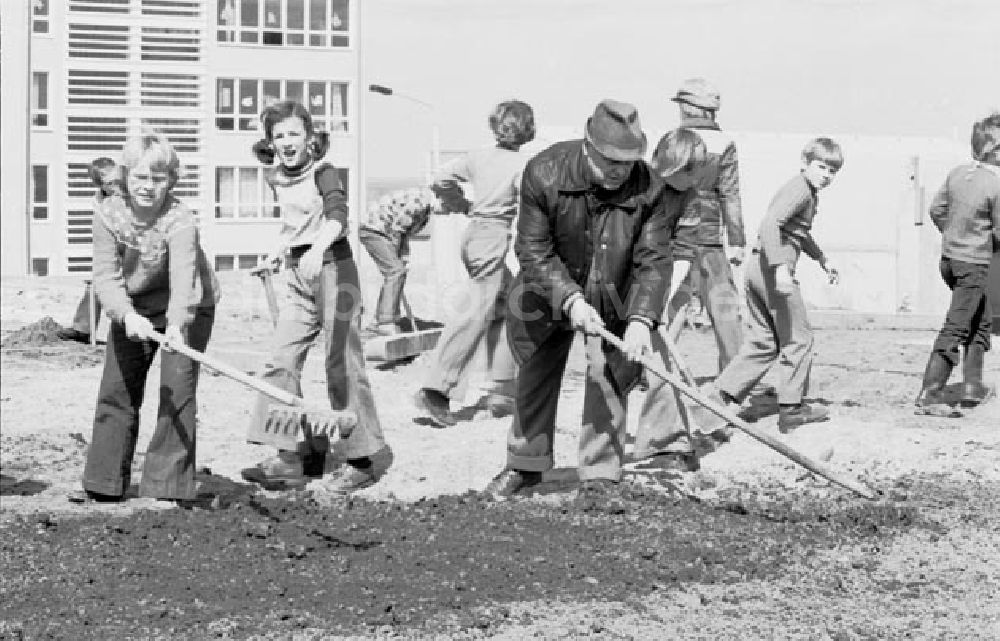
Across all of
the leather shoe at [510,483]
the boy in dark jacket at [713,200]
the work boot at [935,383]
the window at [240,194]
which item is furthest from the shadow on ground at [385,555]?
the window at [240,194]

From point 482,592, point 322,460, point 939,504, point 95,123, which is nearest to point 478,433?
point 322,460

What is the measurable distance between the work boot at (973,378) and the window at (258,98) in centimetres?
4212

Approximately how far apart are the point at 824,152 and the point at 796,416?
5.34ft

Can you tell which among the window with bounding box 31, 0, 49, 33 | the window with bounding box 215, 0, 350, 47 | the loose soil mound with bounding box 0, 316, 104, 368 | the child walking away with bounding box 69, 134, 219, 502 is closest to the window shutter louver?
the window with bounding box 31, 0, 49, 33

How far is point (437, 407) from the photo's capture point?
425 inches

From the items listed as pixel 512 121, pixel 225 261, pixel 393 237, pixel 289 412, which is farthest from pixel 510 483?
pixel 225 261

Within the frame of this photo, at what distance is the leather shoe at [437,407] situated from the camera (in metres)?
10.7

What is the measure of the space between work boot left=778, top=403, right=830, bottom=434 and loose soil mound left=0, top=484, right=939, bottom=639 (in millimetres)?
2135

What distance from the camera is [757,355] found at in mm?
10336

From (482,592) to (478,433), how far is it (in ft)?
13.1

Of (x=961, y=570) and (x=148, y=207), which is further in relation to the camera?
(x=148, y=207)

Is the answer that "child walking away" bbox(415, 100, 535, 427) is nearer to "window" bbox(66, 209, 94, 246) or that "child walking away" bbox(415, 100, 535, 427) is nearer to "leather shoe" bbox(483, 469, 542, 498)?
"leather shoe" bbox(483, 469, 542, 498)

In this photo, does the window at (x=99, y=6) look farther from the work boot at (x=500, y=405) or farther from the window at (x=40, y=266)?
the work boot at (x=500, y=405)

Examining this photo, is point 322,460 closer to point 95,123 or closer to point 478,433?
point 478,433
